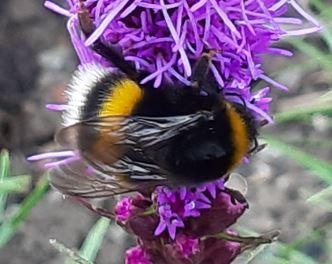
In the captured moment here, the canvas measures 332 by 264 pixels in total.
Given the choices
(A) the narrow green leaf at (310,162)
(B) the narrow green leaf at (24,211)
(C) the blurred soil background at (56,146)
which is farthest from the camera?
(C) the blurred soil background at (56,146)

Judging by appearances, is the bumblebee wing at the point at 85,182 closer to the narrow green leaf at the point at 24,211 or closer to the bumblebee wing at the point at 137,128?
the bumblebee wing at the point at 137,128

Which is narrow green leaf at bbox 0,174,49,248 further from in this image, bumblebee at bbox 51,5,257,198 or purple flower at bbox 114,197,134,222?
bumblebee at bbox 51,5,257,198

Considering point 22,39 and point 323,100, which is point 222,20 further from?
point 22,39

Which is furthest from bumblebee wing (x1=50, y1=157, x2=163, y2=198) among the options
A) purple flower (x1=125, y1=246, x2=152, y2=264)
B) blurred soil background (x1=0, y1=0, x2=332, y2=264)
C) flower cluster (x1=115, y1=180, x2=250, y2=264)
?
blurred soil background (x1=0, y1=0, x2=332, y2=264)

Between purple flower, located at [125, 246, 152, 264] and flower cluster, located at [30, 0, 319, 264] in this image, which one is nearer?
flower cluster, located at [30, 0, 319, 264]

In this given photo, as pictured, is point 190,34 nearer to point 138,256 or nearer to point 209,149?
point 209,149

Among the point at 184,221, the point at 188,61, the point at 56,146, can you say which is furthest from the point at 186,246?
the point at 56,146

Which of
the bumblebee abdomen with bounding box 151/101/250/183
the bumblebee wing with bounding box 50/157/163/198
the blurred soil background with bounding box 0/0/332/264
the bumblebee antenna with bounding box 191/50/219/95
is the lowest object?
the blurred soil background with bounding box 0/0/332/264

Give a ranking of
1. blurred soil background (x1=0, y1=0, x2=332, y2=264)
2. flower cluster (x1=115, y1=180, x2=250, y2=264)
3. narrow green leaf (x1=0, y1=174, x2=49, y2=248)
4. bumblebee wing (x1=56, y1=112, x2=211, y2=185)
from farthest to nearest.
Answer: blurred soil background (x1=0, y1=0, x2=332, y2=264)
narrow green leaf (x1=0, y1=174, x2=49, y2=248)
flower cluster (x1=115, y1=180, x2=250, y2=264)
bumblebee wing (x1=56, y1=112, x2=211, y2=185)

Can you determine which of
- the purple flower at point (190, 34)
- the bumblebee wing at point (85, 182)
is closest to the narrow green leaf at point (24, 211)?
the bumblebee wing at point (85, 182)
